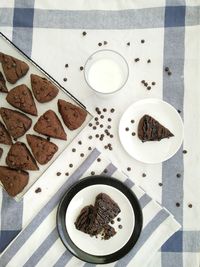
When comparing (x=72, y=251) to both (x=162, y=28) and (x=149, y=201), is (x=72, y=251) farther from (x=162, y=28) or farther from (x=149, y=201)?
(x=162, y=28)

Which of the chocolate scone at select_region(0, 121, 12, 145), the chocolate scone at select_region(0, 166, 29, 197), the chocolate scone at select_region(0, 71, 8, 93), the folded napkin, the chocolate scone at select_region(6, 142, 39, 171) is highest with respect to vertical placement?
the chocolate scone at select_region(0, 71, 8, 93)

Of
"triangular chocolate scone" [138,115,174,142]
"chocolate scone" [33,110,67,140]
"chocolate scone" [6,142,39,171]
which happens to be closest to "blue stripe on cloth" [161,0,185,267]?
"triangular chocolate scone" [138,115,174,142]

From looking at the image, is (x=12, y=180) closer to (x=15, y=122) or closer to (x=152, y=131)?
(x=15, y=122)

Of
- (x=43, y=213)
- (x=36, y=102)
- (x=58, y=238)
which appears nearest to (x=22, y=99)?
(x=36, y=102)

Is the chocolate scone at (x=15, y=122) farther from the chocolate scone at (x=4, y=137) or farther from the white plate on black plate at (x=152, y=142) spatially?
the white plate on black plate at (x=152, y=142)

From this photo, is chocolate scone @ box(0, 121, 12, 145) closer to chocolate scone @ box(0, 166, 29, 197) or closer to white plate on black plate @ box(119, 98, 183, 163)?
chocolate scone @ box(0, 166, 29, 197)
